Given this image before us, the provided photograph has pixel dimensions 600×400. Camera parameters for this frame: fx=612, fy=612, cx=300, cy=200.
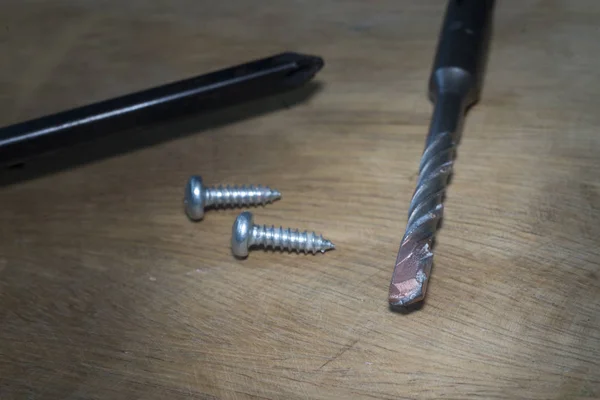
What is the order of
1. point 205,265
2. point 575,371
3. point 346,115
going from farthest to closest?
point 346,115 < point 205,265 < point 575,371

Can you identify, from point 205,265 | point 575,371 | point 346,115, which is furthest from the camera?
point 346,115

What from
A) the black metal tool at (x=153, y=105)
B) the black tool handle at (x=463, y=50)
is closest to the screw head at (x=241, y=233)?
the black metal tool at (x=153, y=105)

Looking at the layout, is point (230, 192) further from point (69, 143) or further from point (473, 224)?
point (473, 224)

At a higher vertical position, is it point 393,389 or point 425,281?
point 425,281

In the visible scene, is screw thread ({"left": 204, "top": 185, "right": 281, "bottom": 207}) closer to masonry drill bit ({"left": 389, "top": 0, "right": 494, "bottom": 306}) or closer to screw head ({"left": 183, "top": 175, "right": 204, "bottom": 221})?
screw head ({"left": 183, "top": 175, "right": 204, "bottom": 221})

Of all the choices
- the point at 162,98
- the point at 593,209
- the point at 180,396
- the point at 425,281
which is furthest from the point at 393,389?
the point at 162,98

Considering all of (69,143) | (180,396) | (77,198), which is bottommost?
(180,396)
